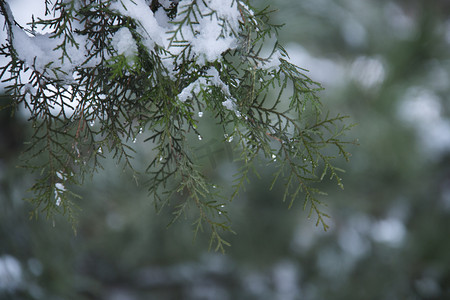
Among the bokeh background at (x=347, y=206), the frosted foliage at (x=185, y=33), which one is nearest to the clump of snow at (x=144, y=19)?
the frosted foliage at (x=185, y=33)

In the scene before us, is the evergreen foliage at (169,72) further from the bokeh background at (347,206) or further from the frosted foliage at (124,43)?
the bokeh background at (347,206)

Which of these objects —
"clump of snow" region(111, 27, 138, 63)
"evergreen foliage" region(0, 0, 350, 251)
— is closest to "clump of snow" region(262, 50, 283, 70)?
"evergreen foliage" region(0, 0, 350, 251)

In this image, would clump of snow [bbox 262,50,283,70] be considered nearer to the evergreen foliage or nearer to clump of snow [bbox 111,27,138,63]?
the evergreen foliage

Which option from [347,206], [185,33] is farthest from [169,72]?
[347,206]

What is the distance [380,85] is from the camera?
1705 millimetres

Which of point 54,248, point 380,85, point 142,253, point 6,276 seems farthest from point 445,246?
point 6,276

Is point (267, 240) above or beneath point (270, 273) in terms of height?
above

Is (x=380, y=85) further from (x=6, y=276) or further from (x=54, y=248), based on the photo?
(x=6, y=276)

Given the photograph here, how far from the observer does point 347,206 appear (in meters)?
1.97

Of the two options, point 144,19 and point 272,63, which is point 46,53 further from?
point 272,63

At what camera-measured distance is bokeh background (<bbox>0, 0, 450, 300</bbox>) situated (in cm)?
169

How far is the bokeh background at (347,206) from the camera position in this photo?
5.53 feet

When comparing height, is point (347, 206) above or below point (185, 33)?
above

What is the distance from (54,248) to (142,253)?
2.44 feet
